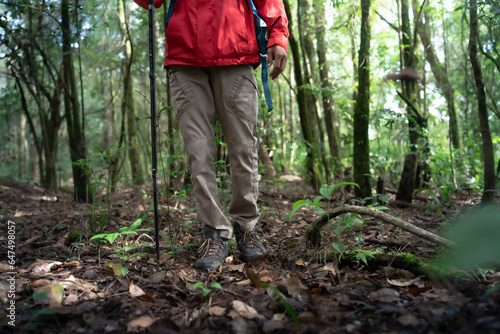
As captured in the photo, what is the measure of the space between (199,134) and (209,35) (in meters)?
0.64

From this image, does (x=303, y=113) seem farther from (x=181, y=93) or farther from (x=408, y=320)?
(x=408, y=320)

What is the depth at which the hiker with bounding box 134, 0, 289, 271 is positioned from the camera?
7.51ft

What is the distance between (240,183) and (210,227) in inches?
14.2

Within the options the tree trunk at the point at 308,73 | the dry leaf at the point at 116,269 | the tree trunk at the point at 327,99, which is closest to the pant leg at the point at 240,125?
the dry leaf at the point at 116,269

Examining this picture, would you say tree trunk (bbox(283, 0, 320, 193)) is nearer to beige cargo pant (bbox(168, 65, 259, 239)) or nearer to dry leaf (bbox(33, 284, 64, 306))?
beige cargo pant (bbox(168, 65, 259, 239))

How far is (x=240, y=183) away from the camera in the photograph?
8.00ft

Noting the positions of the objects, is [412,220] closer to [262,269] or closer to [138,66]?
[262,269]

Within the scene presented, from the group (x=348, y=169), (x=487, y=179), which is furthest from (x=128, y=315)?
(x=348, y=169)

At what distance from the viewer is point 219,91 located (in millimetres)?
2410

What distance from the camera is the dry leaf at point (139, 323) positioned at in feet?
4.49

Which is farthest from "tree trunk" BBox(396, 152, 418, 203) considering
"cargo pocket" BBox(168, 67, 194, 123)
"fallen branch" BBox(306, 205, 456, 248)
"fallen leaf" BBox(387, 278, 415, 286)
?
"cargo pocket" BBox(168, 67, 194, 123)

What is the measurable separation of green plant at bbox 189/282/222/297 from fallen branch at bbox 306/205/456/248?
76cm

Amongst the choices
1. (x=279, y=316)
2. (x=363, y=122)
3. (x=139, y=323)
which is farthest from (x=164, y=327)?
(x=363, y=122)

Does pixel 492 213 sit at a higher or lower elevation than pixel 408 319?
higher
